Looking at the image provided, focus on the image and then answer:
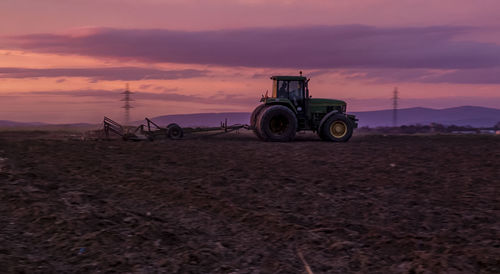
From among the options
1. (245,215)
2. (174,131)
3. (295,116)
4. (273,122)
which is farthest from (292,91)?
(245,215)

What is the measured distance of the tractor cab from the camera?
58.5 feet

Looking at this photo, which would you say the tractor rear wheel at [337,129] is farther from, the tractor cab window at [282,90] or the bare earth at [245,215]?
the bare earth at [245,215]

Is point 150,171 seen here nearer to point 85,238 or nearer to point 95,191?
point 95,191

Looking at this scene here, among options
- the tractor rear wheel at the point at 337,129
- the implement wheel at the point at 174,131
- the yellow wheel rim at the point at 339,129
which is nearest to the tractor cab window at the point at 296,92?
the tractor rear wheel at the point at 337,129

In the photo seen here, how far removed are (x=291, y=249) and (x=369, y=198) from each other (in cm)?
269

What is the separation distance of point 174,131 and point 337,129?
649 centimetres

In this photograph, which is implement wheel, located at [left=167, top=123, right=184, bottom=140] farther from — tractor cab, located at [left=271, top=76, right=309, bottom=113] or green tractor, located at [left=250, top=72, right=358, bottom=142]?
tractor cab, located at [left=271, top=76, right=309, bottom=113]

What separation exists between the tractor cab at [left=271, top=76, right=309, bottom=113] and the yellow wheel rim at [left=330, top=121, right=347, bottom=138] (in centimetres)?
146

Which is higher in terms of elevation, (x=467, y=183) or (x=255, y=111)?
(x=255, y=111)

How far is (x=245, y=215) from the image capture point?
276 inches

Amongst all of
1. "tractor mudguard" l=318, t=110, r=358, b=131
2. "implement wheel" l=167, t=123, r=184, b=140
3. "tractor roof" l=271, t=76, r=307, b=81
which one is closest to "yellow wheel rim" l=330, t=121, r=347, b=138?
"tractor mudguard" l=318, t=110, r=358, b=131

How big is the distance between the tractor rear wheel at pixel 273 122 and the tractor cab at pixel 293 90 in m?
0.81

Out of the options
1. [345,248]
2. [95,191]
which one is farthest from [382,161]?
[95,191]

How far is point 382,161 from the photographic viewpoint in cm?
1173
